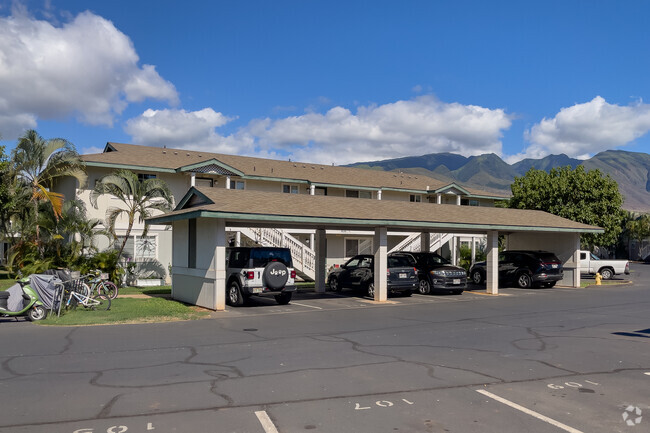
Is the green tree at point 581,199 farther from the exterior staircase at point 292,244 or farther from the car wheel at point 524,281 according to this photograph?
the exterior staircase at point 292,244

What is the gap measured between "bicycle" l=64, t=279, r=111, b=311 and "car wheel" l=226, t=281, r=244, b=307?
3.74 metres

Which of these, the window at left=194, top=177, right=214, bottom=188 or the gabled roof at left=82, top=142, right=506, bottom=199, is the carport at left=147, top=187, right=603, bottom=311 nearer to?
the gabled roof at left=82, top=142, right=506, bottom=199

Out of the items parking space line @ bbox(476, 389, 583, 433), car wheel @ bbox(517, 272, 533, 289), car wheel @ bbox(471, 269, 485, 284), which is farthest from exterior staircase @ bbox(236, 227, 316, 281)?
parking space line @ bbox(476, 389, 583, 433)

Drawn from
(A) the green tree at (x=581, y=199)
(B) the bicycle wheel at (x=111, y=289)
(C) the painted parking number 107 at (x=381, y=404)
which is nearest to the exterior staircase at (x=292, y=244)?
(B) the bicycle wheel at (x=111, y=289)

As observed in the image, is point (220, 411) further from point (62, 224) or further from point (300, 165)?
point (300, 165)

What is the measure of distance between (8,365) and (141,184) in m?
16.6

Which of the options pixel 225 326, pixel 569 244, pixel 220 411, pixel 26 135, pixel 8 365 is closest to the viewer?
pixel 220 411

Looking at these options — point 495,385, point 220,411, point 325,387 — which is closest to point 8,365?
point 220,411

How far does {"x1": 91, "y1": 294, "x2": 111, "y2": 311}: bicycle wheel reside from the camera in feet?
55.2

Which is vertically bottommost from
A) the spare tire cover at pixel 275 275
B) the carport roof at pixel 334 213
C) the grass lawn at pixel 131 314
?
the grass lawn at pixel 131 314

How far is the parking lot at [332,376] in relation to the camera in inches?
246

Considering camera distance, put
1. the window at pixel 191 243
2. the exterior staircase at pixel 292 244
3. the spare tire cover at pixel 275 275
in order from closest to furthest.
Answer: the spare tire cover at pixel 275 275 < the window at pixel 191 243 < the exterior staircase at pixel 292 244

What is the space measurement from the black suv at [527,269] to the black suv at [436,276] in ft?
14.8

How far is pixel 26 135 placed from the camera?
80.2ft
